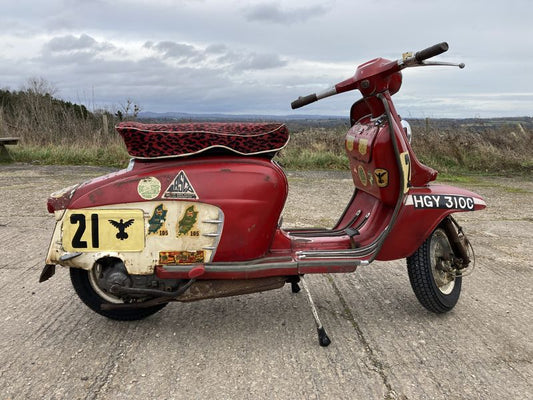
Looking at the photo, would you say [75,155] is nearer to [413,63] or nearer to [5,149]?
[5,149]

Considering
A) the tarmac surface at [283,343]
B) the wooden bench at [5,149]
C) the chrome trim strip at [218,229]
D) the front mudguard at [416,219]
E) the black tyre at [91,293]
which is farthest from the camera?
the wooden bench at [5,149]

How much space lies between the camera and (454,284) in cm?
290

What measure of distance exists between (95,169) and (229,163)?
23.0ft

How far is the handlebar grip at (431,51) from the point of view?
7.34ft

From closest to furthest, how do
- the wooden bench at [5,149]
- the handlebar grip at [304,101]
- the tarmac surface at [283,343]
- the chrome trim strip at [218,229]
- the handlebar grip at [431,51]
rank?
the tarmac surface at [283,343]
the handlebar grip at [431,51]
the chrome trim strip at [218,229]
the handlebar grip at [304,101]
the wooden bench at [5,149]

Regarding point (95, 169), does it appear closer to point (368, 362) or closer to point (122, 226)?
point (122, 226)

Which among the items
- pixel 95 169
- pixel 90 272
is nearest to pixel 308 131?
pixel 95 169

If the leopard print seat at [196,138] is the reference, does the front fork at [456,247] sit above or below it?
below

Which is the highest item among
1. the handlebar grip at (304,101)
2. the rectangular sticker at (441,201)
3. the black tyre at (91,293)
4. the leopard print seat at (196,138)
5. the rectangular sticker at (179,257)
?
the handlebar grip at (304,101)

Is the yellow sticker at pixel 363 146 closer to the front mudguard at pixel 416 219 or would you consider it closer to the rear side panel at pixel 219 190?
the front mudguard at pixel 416 219

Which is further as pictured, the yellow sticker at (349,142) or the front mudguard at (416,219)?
the yellow sticker at (349,142)

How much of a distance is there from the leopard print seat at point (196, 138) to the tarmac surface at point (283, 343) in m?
1.03

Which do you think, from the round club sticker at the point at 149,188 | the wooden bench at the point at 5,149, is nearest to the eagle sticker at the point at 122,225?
the round club sticker at the point at 149,188

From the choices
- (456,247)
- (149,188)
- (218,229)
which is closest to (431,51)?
(456,247)
